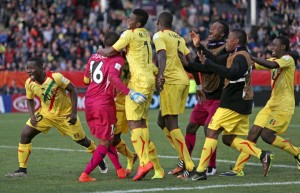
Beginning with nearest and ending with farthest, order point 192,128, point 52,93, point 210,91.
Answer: point 52,93, point 210,91, point 192,128

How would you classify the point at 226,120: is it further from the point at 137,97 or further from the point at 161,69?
the point at 137,97

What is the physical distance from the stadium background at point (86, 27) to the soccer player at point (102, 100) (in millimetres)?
17555

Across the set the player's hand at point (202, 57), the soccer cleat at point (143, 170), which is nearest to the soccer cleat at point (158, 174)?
the soccer cleat at point (143, 170)

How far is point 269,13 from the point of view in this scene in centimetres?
4278

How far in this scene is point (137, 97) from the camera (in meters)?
12.0

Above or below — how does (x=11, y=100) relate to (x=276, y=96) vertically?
below

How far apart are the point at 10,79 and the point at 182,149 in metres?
18.9

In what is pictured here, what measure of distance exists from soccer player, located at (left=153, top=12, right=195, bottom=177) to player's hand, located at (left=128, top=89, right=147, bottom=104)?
0.49 metres

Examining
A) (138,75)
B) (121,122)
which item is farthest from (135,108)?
(121,122)

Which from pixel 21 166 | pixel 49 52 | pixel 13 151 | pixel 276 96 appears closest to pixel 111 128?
pixel 21 166

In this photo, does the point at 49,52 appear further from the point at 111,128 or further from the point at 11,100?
the point at 111,128

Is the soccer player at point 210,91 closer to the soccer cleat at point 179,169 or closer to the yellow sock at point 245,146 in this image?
the soccer cleat at point 179,169

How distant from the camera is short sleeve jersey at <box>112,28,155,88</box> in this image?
40.4ft

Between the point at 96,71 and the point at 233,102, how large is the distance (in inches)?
79.7
